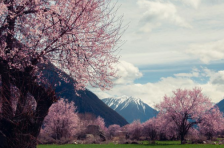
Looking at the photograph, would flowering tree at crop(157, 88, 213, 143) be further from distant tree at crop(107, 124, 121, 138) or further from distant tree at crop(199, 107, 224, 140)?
distant tree at crop(107, 124, 121, 138)

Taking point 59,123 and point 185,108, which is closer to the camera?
point 185,108

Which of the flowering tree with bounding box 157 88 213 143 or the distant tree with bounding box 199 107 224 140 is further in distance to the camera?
the distant tree with bounding box 199 107 224 140

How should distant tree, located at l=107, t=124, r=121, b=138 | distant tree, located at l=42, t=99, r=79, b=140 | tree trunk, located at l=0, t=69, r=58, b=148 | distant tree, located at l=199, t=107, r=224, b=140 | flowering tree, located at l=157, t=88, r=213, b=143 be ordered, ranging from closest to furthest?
tree trunk, located at l=0, t=69, r=58, b=148
flowering tree, located at l=157, t=88, r=213, b=143
distant tree, located at l=199, t=107, r=224, b=140
distant tree, located at l=42, t=99, r=79, b=140
distant tree, located at l=107, t=124, r=121, b=138

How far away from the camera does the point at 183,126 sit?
41969mm

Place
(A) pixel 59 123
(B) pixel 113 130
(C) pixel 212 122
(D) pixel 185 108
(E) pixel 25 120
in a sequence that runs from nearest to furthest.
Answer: (E) pixel 25 120
(D) pixel 185 108
(C) pixel 212 122
(A) pixel 59 123
(B) pixel 113 130

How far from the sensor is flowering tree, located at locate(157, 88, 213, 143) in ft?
144

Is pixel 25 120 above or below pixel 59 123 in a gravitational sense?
above

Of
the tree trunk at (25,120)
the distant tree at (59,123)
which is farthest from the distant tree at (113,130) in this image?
the tree trunk at (25,120)

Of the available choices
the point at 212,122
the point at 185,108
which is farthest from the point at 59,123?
the point at 212,122

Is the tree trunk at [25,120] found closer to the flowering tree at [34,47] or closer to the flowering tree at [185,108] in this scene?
the flowering tree at [34,47]

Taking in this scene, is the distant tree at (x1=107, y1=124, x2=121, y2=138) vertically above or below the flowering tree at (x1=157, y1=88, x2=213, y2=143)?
below

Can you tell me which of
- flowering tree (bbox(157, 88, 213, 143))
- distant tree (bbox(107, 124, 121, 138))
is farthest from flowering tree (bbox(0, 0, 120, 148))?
distant tree (bbox(107, 124, 121, 138))

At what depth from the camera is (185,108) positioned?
44.8 metres

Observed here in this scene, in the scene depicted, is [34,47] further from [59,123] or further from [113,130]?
[113,130]
